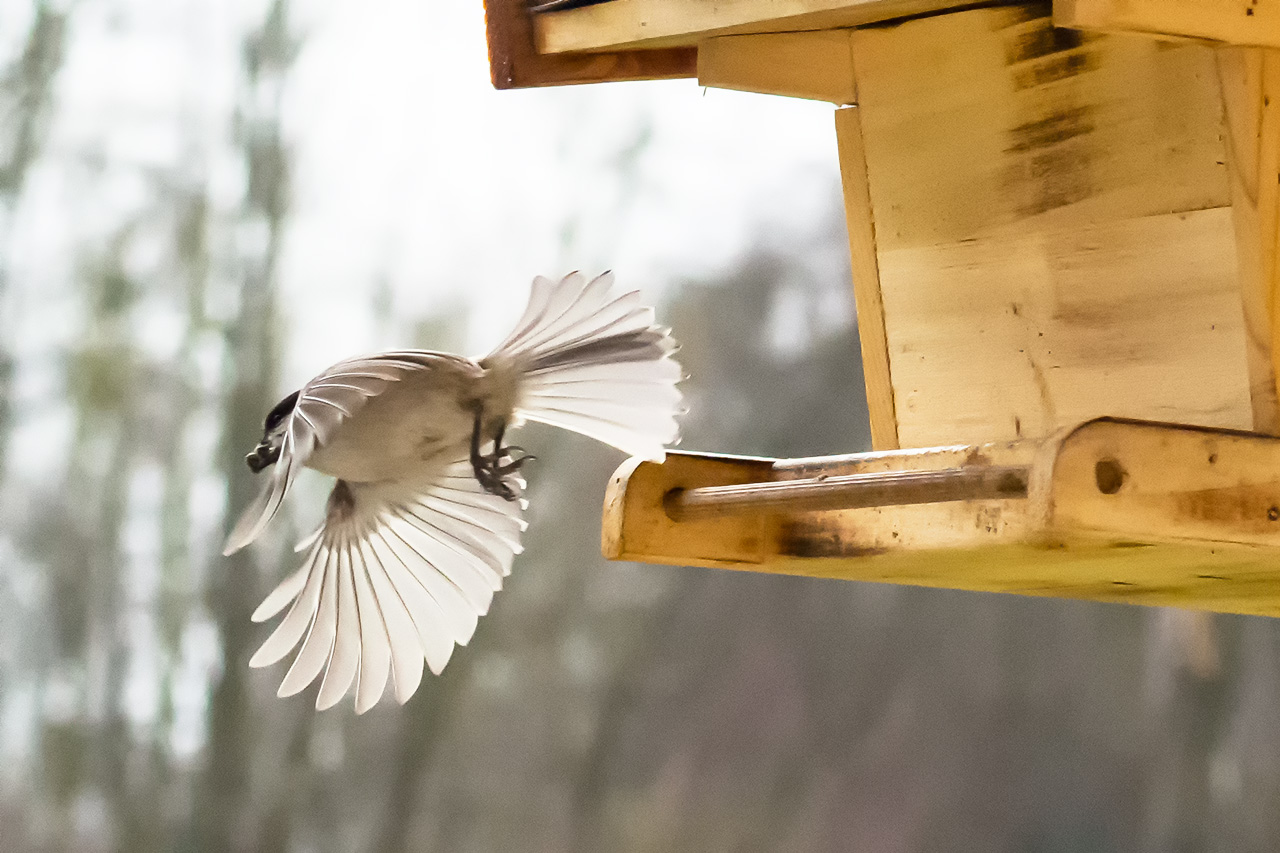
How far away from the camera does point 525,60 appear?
0.98 metres

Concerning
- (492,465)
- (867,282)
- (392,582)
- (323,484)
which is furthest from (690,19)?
(323,484)

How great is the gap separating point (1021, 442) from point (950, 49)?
32 centimetres

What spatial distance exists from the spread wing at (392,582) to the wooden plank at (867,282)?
25cm

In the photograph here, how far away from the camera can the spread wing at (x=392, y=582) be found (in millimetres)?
879

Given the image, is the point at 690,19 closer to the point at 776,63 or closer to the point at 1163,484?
the point at 776,63

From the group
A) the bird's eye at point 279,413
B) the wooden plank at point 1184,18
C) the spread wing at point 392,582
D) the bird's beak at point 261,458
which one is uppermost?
the wooden plank at point 1184,18

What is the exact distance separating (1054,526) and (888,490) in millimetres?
83

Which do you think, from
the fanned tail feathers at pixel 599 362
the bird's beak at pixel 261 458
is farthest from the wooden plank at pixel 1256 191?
the bird's beak at pixel 261 458

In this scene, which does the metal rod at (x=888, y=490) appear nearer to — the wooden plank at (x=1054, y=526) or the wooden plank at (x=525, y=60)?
the wooden plank at (x=1054, y=526)

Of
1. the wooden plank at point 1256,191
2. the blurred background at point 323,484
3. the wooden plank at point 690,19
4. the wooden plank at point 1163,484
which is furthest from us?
the blurred background at point 323,484

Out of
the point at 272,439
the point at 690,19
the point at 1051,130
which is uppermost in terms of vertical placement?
the point at 690,19

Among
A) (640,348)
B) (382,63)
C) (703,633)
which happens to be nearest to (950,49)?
(640,348)

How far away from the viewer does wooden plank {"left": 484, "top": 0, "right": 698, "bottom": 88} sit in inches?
38.4

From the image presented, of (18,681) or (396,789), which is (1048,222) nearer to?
(396,789)
